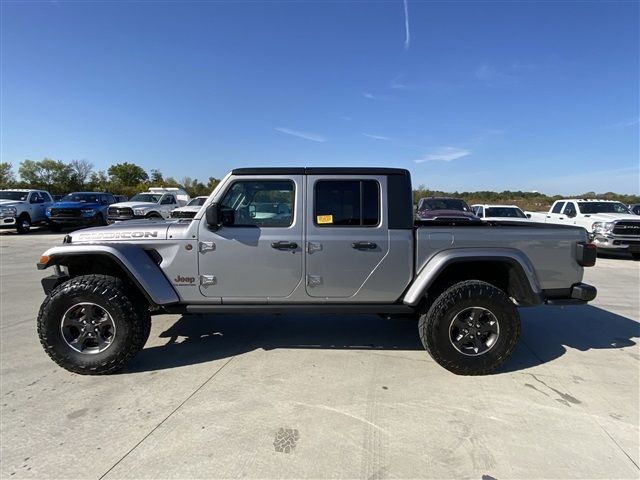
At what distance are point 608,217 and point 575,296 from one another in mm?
9951

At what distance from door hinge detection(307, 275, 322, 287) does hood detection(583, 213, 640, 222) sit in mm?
11301

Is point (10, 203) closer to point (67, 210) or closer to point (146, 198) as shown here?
point (67, 210)

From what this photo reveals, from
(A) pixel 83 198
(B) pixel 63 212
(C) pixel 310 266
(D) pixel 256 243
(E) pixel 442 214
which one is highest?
(A) pixel 83 198

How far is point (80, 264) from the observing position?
12.3 ft

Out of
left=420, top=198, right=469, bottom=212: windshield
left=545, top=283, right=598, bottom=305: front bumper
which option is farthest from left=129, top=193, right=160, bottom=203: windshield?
left=545, top=283, right=598, bottom=305: front bumper

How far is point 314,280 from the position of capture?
11.6 ft

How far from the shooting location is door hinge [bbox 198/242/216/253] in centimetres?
350

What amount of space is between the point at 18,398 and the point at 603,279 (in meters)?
10.0

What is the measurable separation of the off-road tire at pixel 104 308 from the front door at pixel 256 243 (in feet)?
2.32

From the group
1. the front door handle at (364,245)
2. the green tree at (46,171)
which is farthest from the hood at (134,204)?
the green tree at (46,171)

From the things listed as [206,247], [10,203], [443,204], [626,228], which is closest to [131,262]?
[206,247]

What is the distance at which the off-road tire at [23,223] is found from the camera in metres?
15.9

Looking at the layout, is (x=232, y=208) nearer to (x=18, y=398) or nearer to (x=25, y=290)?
(x=18, y=398)

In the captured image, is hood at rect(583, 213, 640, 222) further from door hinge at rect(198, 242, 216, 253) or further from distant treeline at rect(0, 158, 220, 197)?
distant treeline at rect(0, 158, 220, 197)
